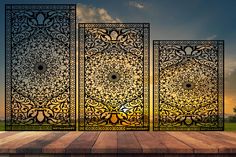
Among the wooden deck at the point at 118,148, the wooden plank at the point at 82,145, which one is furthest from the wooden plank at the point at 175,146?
the wooden plank at the point at 82,145

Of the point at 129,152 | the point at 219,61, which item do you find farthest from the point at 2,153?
the point at 219,61

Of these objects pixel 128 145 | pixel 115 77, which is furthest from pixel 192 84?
pixel 128 145

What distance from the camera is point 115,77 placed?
5.77m

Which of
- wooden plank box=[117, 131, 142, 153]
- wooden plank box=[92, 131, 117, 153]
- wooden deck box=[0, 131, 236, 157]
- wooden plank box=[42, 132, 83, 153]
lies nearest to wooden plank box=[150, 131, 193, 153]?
wooden deck box=[0, 131, 236, 157]

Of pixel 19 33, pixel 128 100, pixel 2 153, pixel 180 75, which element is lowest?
pixel 2 153

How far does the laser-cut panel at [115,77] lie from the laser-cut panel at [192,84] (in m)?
0.37

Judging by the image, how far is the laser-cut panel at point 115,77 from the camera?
570 centimetres

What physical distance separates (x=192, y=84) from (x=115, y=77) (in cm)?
137

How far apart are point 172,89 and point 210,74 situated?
0.73 m

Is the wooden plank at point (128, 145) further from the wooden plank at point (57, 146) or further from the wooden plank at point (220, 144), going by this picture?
the wooden plank at point (220, 144)

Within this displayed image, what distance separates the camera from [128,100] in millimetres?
5746

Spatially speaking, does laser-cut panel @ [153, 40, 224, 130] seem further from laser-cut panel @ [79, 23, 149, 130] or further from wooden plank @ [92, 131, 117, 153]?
wooden plank @ [92, 131, 117, 153]

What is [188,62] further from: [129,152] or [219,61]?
[129,152]

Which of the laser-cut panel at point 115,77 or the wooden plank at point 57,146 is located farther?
the laser-cut panel at point 115,77
